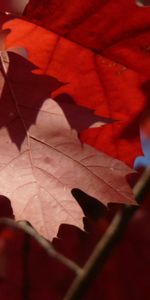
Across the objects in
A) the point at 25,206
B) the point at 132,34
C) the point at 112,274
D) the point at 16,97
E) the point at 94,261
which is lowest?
the point at 112,274

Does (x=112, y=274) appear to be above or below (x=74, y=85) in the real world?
below

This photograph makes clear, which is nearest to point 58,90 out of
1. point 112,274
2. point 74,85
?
point 74,85

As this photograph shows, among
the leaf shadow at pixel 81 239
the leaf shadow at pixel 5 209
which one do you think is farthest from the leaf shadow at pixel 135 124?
the leaf shadow at pixel 81 239

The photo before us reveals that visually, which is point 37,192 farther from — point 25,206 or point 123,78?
point 123,78

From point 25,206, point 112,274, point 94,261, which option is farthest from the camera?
point 112,274

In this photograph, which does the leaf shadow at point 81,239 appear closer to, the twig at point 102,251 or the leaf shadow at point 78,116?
the twig at point 102,251

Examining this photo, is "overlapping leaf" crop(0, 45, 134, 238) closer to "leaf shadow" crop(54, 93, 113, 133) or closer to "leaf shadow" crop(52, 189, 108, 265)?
"leaf shadow" crop(54, 93, 113, 133)

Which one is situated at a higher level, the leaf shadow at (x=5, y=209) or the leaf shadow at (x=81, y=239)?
the leaf shadow at (x=5, y=209)

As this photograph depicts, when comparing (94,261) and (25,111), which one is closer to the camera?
(25,111)

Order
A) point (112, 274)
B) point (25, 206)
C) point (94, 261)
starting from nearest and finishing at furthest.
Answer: point (25, 206) → point (94, 261) → point (112, 274)
